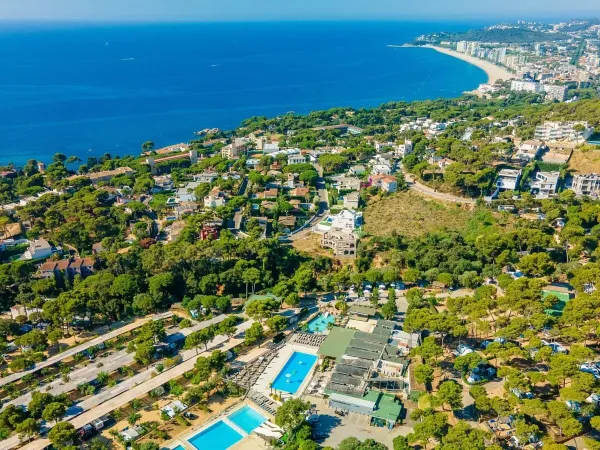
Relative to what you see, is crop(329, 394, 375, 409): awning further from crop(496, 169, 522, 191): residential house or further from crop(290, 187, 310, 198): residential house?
crop(496, 169, 522, 191): residential house

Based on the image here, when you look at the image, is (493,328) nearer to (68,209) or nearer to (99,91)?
(68,209)

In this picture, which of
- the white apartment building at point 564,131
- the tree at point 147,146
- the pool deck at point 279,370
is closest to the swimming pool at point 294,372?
the pool deck at point 279,370

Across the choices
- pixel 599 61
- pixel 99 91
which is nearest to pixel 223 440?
pixel 99 91

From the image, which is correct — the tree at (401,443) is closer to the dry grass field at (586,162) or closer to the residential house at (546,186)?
the residential house at (546,186)

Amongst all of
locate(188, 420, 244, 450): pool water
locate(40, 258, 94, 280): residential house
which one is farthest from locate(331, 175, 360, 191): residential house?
locate(188, 420, 244, 450): pool water

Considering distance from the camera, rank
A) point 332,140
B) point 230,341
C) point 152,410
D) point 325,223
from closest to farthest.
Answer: point 152,410 < point 230,341 < point 325,223 < point 332,140

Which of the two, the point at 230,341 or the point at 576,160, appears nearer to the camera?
the point at 230,341
